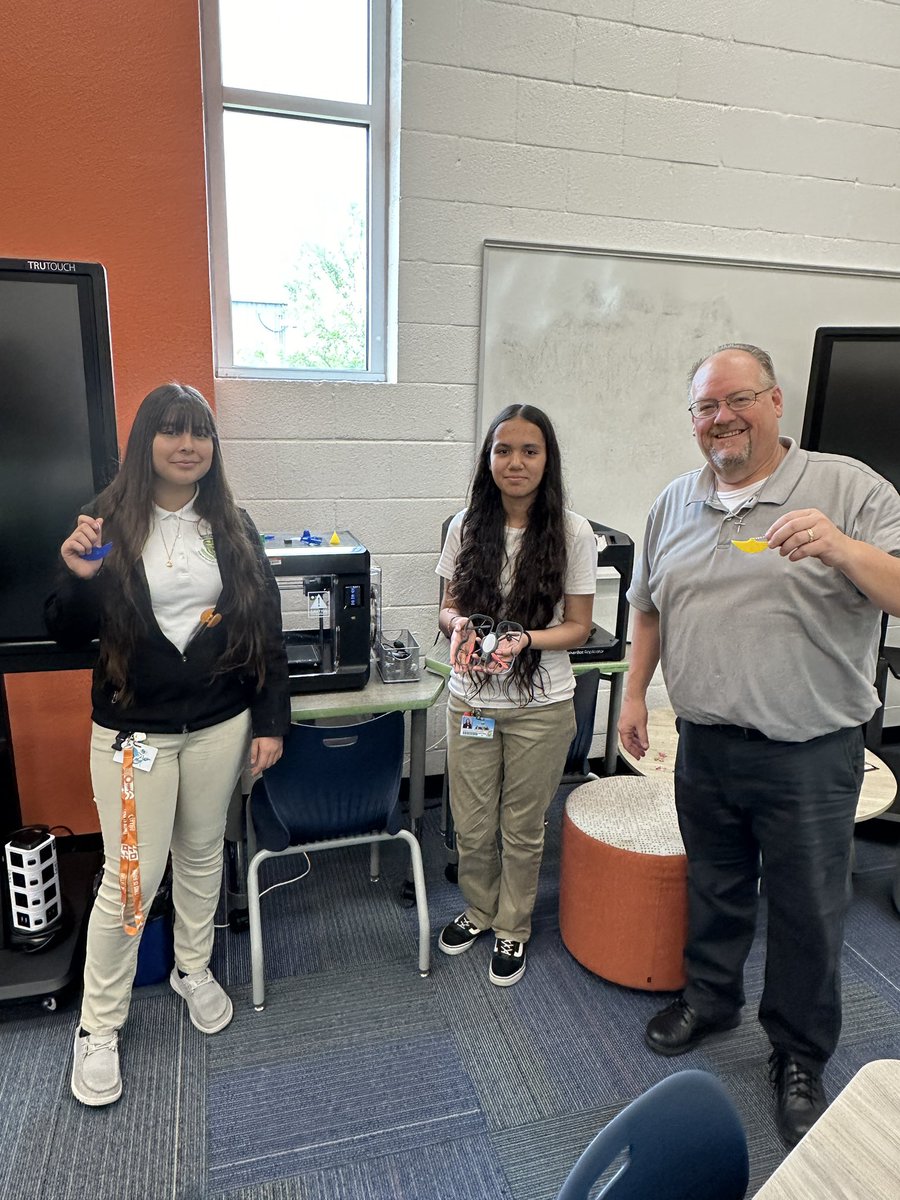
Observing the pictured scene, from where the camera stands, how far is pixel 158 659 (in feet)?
5.32

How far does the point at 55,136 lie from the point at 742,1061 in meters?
3.04

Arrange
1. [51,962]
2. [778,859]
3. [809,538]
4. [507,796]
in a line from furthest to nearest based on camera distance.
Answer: [507,796] < [51,962] < [778,859] < [809,538]

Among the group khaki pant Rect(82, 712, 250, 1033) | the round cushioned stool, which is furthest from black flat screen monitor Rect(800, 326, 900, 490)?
khaki pant Rect(82, 712, 250, 1033)

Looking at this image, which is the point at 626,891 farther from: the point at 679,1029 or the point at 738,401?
the point at 738,401

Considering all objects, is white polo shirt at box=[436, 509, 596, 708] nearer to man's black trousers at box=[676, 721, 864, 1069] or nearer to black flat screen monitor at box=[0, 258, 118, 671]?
man's black trousers at box=[676, 721, 864, 1069]

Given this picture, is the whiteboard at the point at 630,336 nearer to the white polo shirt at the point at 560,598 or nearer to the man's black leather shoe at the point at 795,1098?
the white polo shirt at the point at 560,598

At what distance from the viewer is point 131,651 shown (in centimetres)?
160

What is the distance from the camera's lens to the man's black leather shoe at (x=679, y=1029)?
1.85 m

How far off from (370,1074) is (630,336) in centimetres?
252

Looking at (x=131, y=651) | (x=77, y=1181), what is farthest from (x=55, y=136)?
(x=77, y=1181)

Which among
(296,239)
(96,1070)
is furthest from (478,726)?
(296,239)

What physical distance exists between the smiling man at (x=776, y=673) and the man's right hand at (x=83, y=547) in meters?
1.23

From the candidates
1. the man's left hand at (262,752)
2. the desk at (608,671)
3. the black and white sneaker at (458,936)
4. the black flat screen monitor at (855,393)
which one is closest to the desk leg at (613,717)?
the desk at (608,671)

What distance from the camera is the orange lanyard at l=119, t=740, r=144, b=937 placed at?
5.34ft
